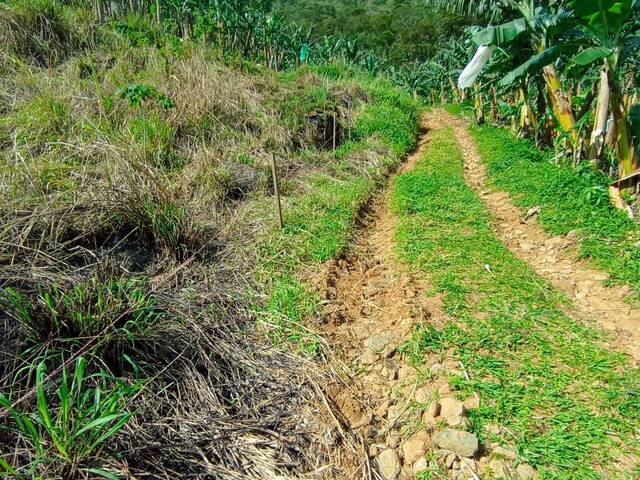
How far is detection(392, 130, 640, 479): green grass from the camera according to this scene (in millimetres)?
1807

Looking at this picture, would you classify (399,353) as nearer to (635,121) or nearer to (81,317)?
(81,317)

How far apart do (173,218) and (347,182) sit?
8.84ft

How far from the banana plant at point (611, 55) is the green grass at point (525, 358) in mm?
1747

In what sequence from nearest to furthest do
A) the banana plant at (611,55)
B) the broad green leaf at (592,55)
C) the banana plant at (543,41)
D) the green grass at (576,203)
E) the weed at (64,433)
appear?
the weed at (64,433) < the green grass at (576,203) < the banana plant at (611,55) < the broad green leaf at (592,55) < the banana plant at (543,41)

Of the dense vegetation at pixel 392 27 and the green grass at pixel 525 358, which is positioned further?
the dense vegetation at pixel 392 27

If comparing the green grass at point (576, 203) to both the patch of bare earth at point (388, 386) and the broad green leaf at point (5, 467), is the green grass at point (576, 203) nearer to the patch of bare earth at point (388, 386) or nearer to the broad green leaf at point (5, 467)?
the patch of bare earth at point (388, 386)

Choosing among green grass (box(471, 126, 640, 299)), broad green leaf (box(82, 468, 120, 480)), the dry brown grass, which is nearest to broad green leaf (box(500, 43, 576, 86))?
green grass (box(471, 126, 640, 299))

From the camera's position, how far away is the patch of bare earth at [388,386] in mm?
1806

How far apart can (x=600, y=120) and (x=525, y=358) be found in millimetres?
3520

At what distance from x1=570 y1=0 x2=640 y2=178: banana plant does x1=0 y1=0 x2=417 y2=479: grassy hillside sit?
108 inches

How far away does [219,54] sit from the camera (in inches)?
307

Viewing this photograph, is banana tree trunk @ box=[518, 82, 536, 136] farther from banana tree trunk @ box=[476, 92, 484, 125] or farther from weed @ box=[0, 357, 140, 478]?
weed @ box=[0, 357, 140, 478]

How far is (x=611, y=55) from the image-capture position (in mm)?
3998

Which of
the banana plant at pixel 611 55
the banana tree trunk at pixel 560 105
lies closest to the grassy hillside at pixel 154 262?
the banana tree trunk at pixel 560 105
